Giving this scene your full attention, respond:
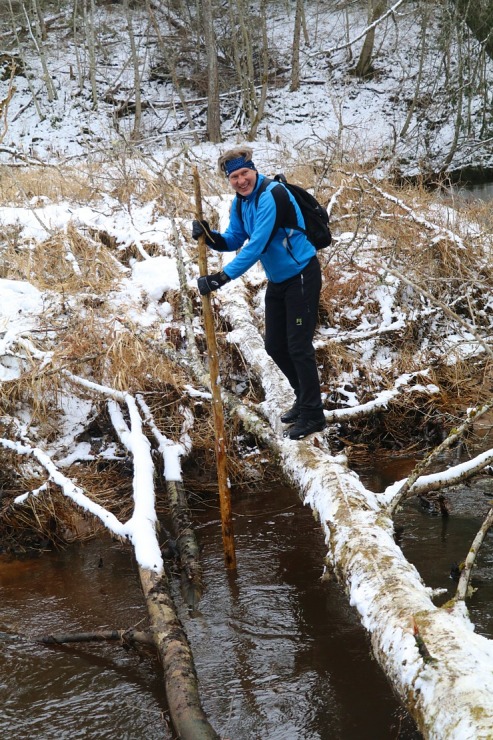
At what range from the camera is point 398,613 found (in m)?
2.53

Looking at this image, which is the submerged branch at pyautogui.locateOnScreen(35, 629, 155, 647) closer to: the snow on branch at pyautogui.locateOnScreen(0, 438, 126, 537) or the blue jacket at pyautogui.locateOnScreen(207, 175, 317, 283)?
the snow on branch at pyautogui.locateOnScreen(0, 438, 126, 537)

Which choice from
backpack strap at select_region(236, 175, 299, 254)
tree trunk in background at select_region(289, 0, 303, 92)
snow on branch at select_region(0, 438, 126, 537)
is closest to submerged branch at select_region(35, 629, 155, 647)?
snow on branch at select_region(0, 438, 126, 537)

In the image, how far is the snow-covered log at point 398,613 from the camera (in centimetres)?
202

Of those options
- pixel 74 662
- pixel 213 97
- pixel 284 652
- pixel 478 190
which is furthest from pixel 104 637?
pixel 213 97

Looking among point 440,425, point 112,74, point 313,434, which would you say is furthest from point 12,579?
point 112,74

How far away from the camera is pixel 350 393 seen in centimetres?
632

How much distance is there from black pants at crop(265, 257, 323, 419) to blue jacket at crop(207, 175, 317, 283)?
81 mm

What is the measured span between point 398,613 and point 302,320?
2.08 m

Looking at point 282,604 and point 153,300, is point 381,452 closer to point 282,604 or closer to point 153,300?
point 282,604

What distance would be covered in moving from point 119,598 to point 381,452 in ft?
9.80

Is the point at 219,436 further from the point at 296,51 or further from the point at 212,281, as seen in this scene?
the point at 296,51

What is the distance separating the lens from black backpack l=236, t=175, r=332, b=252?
384 cm

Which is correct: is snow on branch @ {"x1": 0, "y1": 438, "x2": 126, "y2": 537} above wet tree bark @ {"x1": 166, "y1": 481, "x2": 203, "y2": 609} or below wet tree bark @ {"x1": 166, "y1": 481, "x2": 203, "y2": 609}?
above

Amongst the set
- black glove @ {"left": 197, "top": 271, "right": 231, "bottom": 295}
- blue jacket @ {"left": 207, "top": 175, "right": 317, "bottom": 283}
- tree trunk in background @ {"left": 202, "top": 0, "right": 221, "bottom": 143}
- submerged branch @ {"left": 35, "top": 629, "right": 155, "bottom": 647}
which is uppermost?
tree trunk in background @ {"left": 202, "top": 0, "right": 221, "bottom": 143}
